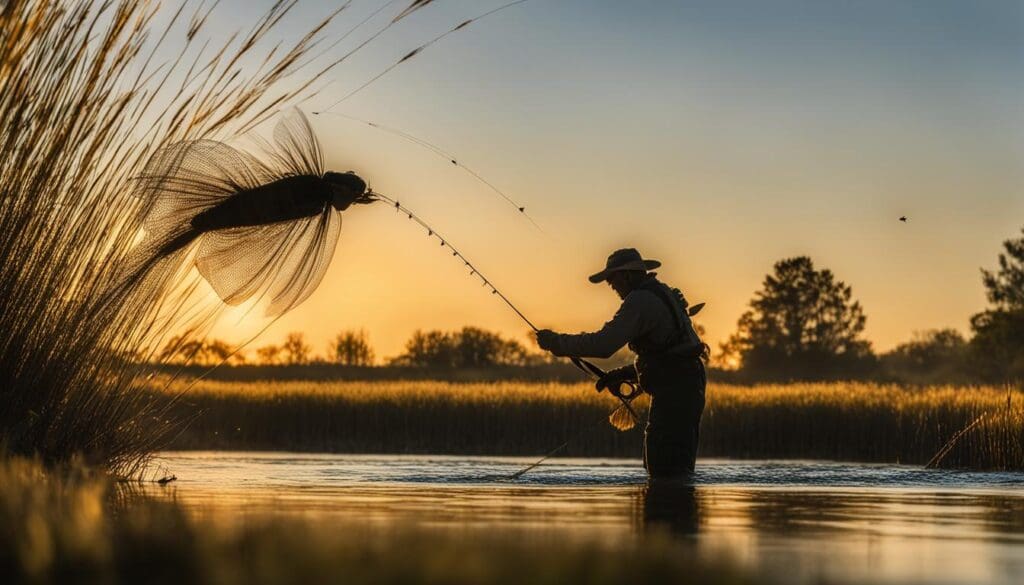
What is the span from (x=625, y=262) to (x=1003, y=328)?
223ft

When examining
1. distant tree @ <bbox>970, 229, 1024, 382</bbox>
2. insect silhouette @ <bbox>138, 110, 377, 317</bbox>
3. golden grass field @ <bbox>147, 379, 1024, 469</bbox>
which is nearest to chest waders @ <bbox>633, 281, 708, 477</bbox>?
insect silhouette @ <bbox>138, 110, 377, 317</bbox>

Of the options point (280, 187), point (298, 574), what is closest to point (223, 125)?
point (280, 187)

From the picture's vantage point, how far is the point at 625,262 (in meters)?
11.6

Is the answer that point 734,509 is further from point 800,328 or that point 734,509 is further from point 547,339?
point 800,328

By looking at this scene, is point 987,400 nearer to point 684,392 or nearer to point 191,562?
point 684,392

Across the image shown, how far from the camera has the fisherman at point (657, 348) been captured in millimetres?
11320

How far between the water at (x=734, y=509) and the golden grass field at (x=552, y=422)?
592 inches

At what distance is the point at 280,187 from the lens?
1007 cm

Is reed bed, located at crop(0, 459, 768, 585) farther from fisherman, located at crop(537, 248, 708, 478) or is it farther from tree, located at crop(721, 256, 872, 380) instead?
tree, located at crop(721, 256, 872, 380)

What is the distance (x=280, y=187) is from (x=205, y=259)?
0.67 metres

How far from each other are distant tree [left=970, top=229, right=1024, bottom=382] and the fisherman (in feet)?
216

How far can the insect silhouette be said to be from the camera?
9930 millimetres

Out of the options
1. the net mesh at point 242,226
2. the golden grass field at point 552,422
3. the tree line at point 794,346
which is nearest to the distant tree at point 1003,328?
the tree line at point 794,346

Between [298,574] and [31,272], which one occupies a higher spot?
[31,272]
